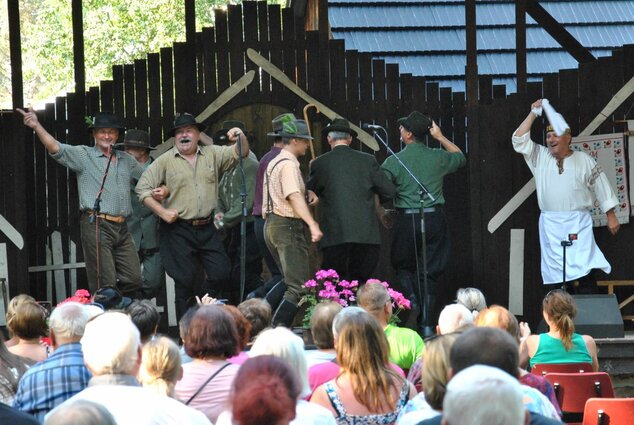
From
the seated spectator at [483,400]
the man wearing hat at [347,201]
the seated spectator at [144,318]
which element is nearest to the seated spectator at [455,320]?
the seated spectator at [144,318]

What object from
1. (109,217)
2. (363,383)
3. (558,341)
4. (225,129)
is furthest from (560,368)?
(225,129)

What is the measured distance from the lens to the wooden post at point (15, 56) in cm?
1311

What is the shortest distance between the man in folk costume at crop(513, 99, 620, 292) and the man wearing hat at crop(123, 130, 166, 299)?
3.63 m

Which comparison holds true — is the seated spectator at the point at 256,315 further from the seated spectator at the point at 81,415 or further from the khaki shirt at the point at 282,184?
the seated spectator at the point at 81,415

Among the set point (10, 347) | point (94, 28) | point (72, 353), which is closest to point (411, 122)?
point (10, 347)

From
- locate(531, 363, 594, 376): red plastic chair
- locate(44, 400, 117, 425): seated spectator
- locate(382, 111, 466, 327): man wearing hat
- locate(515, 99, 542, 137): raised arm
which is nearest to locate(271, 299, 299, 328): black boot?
locate(382, 111, 466, 327): man wearing hat

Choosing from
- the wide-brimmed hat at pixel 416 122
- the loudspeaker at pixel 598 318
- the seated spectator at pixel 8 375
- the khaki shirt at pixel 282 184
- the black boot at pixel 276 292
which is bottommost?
the loudspeaker at pixel 598 318

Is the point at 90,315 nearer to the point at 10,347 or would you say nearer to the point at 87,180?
the point at 10,347

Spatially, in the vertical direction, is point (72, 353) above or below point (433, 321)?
above

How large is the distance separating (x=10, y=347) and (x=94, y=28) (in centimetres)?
2616

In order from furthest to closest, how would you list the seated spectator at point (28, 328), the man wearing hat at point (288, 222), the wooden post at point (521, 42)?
the wooden post at point (521, 42), the man wearing hat at point (288, 222), the seated spectator at point (28, 328)

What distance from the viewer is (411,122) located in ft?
40.5

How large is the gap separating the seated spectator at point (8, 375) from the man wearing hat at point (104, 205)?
16.3 ft

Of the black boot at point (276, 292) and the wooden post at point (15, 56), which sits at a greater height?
→ the wooden post at point (15, 56)
